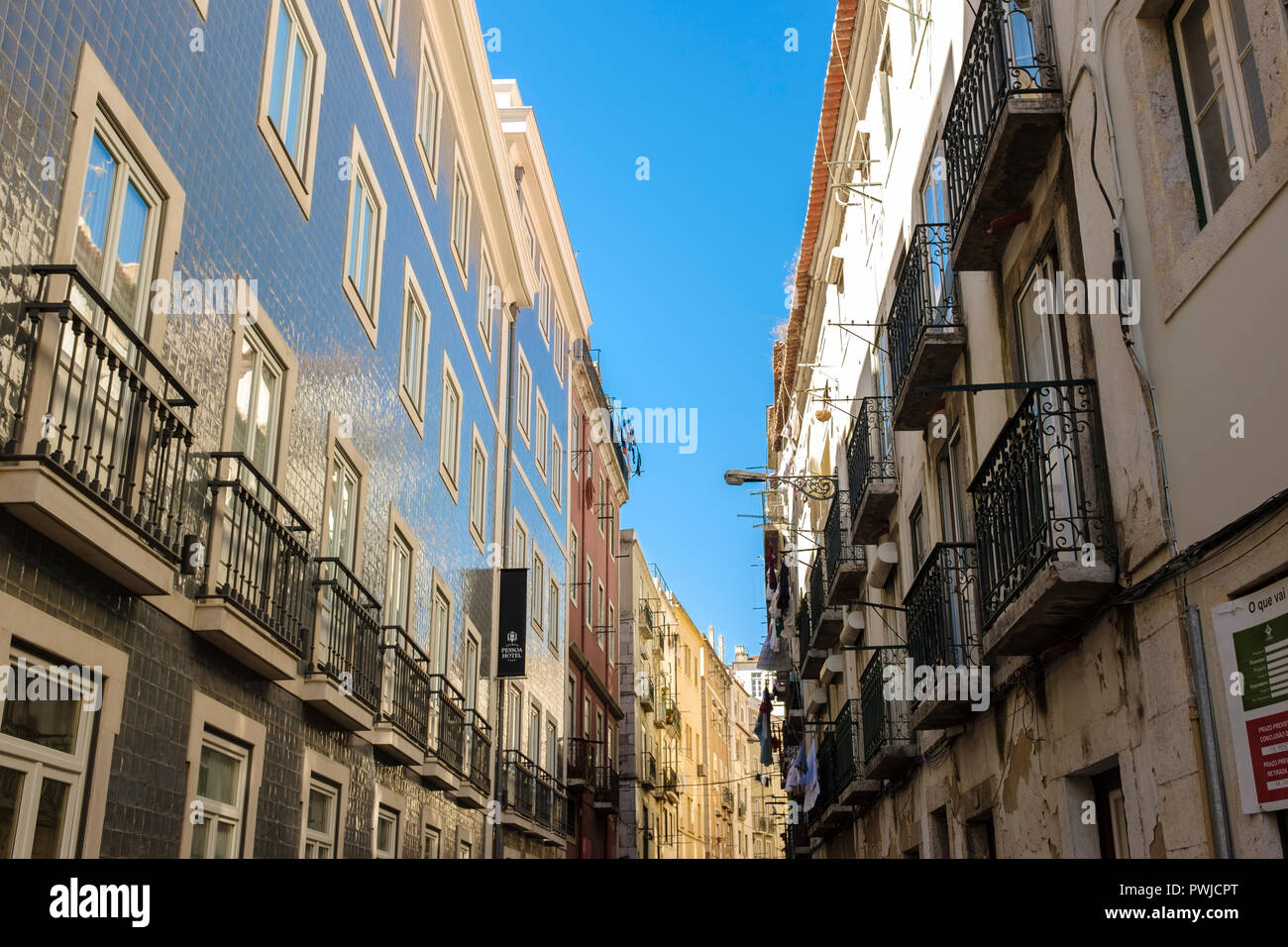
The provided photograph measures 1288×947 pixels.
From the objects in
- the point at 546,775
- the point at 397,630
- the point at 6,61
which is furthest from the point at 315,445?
the point at 546,775

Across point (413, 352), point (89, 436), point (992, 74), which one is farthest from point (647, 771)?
point (89, 436)

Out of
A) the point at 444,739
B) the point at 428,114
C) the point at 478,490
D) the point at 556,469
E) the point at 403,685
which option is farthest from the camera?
the point at 556,469

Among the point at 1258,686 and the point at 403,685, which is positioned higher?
the point at 403,685

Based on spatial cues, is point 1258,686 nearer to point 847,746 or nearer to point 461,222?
point 847,746

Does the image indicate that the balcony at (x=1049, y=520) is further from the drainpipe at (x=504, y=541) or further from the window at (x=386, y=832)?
the drainpipe at (x=504, y=541)

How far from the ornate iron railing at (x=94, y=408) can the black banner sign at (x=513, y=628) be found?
42.7 ft

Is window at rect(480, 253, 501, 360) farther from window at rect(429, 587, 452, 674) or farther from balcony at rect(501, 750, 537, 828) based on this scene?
A: balcony at rect(501, 750, 537, 828)

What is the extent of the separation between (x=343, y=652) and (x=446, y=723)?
497 cm

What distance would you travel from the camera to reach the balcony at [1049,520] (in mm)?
8281

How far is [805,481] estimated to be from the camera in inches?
1097

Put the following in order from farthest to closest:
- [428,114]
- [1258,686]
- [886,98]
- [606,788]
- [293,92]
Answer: [606,788]
[428,114]
[886,98]
[293,92]
[1258,686]

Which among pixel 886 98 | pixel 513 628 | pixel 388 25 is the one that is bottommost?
pixel 513 628
